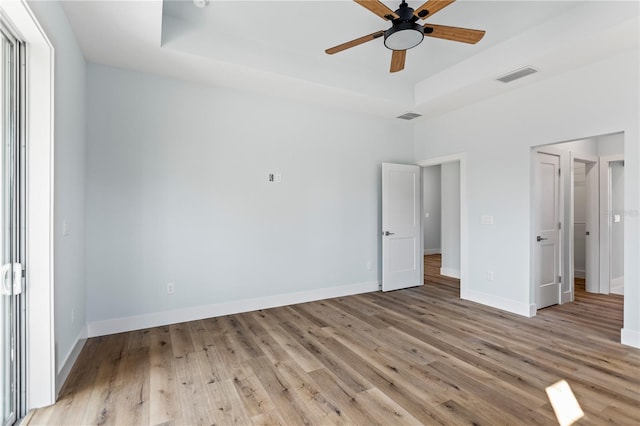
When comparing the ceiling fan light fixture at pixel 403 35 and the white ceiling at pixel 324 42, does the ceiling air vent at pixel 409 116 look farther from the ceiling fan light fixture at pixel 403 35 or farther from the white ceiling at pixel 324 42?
the ceiling fan light fixture at pixel 403 35

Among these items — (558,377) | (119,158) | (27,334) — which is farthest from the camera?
(119,158)

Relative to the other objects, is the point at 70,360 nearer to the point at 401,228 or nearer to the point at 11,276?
the point at 11,276

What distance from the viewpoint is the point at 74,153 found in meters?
2.78

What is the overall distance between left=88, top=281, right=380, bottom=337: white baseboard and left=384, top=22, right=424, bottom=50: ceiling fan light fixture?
10.6 ft

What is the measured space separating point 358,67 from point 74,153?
3.27 m

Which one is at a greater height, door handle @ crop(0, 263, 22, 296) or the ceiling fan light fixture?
the ceiling fan light fixture

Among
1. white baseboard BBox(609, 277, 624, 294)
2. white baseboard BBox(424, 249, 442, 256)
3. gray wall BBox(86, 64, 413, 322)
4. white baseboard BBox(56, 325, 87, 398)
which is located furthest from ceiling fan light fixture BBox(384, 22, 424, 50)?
white baseboard BBox(424, 249, 442, 256)

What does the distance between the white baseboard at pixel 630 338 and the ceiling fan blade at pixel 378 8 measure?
3.57 metres

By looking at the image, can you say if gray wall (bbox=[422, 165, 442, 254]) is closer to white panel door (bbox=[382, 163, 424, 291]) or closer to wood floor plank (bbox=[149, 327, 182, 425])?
white panel door (bbox=[382, 163, 424, 291])

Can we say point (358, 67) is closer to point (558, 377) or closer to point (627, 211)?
point (627, 211)

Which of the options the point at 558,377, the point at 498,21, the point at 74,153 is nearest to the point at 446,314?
the point at 558,377

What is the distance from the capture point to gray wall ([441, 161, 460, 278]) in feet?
20.3

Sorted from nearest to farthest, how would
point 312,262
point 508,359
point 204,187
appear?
point 508,359 → point 204,187 → point 312,262

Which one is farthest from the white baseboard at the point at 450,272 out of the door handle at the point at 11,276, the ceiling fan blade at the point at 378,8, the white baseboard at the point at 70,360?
the door handle at the point at 11,276
